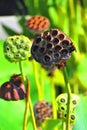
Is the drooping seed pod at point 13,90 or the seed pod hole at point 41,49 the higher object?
the seed pod hole at point 41,49

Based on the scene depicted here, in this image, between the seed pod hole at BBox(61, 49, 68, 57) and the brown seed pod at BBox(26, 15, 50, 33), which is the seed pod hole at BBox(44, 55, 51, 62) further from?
the brown seed pod at BBox(26, 15, 50, 33)

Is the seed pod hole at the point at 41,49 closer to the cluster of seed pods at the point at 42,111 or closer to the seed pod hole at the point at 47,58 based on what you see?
the seed pod hole at the point at 47,58

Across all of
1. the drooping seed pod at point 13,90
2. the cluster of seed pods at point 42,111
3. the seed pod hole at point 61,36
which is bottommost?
the cluster of seed pods at point 42,111

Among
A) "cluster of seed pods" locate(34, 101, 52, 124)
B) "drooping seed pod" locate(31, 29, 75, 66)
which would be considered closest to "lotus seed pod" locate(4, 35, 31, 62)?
"drooping seed pod" locate(31, 29, 75, 66)

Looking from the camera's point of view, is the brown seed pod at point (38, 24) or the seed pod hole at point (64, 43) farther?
the brown seed pod at point (38, 24)

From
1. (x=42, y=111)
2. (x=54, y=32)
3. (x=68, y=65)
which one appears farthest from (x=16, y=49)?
(x=68, y=65)

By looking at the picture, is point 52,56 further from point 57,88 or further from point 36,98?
point 57,88

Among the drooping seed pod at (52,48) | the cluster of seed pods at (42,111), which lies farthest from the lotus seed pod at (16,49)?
the cluster of seed pods at (42,111)
